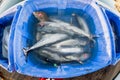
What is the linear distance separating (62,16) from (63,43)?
0.34 m

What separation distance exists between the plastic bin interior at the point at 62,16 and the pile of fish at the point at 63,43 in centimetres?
7

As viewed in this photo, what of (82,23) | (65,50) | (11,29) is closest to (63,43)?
(65,50)

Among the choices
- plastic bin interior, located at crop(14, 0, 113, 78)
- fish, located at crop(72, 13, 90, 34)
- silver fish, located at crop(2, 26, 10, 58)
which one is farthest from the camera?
silver fish, located at crop(2, 26, 10, 58)

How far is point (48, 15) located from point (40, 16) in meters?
0.10

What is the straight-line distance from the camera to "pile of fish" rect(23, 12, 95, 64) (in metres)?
2.98

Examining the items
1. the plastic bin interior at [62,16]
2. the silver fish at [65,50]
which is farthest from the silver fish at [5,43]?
the silver fish at [65,50]

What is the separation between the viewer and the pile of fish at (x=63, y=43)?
298 centimetres

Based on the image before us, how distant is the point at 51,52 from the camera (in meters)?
2.99

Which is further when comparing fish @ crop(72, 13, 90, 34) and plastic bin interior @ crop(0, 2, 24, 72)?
fish @ crop(72, 13, 90, 34)

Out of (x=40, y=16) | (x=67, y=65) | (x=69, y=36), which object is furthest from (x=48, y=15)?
(x=67, y=65)

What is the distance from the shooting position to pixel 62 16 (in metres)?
3.20

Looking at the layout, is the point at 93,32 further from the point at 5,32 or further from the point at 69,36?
the point at 5,32

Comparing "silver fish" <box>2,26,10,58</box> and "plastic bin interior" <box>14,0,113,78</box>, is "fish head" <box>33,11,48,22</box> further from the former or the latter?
"silver fish" <box>2,26,10,58</box>

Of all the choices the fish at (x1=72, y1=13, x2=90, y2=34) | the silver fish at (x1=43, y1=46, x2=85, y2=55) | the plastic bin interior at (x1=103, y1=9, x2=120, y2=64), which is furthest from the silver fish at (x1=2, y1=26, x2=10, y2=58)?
the plastic bin interior at (x1=103, y1=9, x2=120, y2=64)
